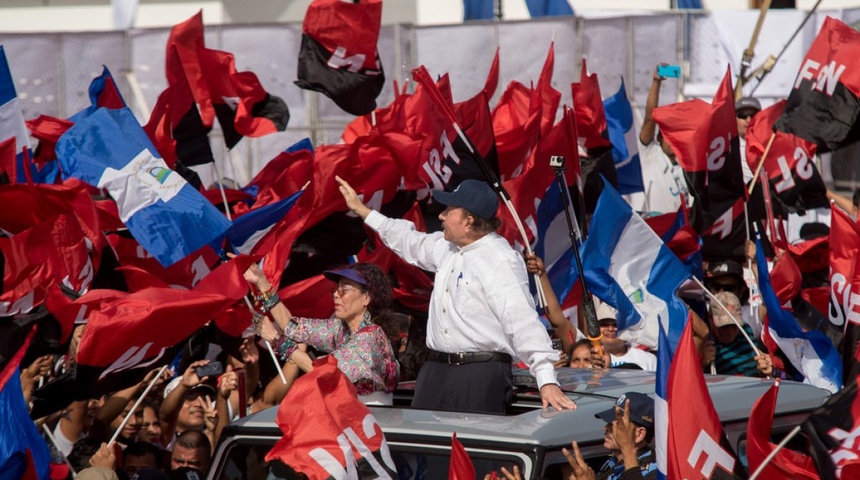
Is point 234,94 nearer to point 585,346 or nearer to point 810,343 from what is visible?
point 585,346

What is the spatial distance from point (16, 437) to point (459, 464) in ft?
7.24

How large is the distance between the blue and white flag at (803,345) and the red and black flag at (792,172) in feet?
8.83

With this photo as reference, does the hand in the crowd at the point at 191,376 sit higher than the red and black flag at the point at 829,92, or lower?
lower

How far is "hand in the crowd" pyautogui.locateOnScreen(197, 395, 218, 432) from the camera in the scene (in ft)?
25.2

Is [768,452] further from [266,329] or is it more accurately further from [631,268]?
[631,268]

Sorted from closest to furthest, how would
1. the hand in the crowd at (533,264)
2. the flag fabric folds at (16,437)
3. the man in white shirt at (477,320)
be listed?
1. the man in white shirt at (477,320)
2. the flag fabric folds at (16,437)
3. the hand in the crowd at (533,264)

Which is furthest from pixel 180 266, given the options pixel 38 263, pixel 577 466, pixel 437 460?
pixel 577 466

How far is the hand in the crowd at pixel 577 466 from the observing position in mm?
4801

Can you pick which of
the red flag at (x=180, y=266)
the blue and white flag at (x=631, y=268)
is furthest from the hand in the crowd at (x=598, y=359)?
the red flag at (x=180, y=266)

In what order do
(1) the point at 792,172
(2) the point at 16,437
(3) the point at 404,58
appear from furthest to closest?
1. (3) the point at 404,58
2. (1) the point at 792,172
3. (2) the point at 16,437

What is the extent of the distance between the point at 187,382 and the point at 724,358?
10.2ft

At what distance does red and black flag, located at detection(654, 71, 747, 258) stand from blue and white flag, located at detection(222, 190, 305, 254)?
2.48m

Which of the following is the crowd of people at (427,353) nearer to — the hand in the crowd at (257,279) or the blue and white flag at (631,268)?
the hand in the crowd at (257,279)

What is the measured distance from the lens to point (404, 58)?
1345 centimetres
